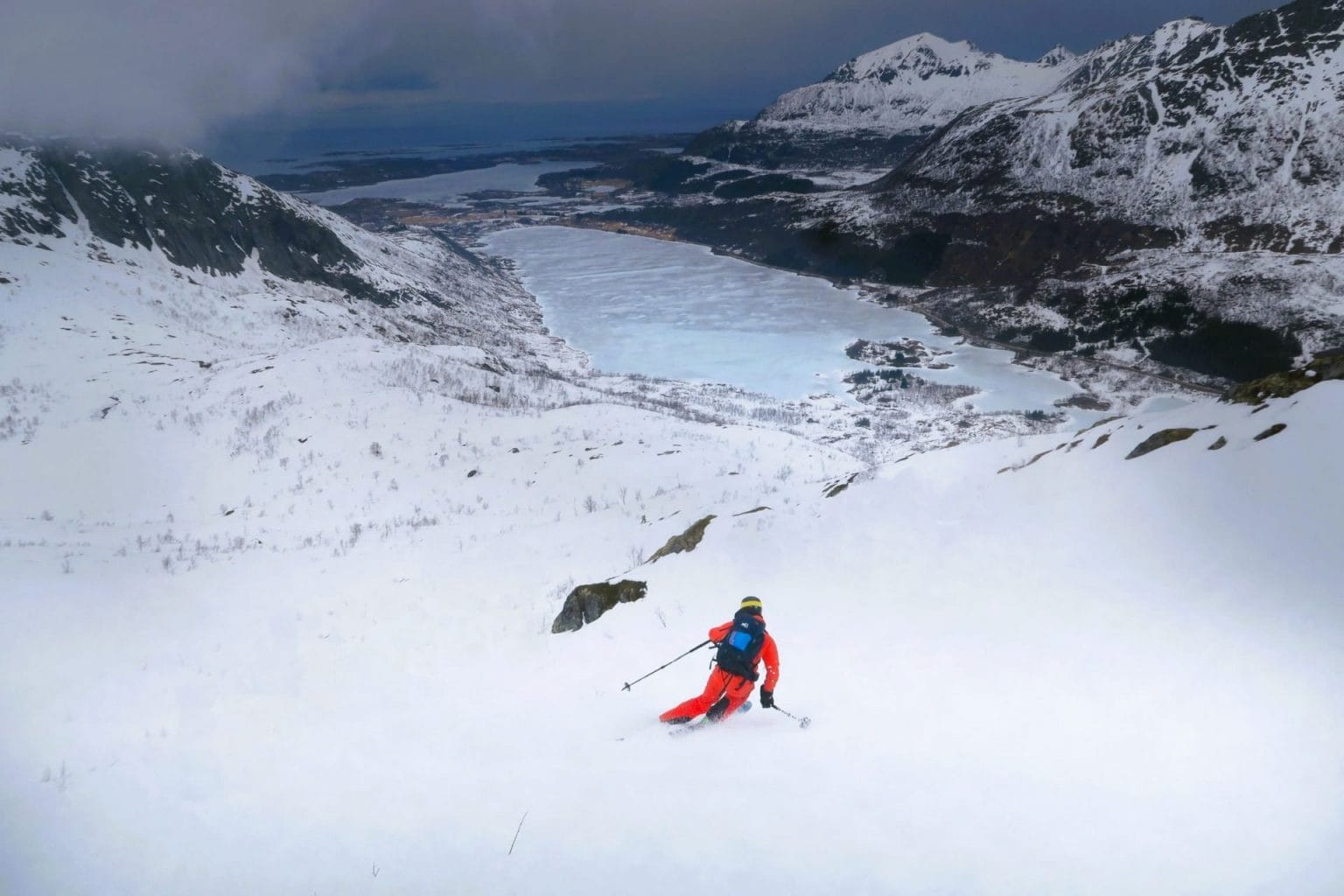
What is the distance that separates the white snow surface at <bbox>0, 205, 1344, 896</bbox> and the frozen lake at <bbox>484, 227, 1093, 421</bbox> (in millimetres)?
50928

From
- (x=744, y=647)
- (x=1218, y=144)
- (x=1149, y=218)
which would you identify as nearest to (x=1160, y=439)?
(x=744, y=647)

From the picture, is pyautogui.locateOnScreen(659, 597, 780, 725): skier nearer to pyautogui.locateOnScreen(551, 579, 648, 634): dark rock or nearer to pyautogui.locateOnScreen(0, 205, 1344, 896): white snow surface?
pyautogui.locateOnScreen(0, 205, 1344, 896): white snow surface

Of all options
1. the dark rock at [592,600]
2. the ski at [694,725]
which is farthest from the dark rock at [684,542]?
the ski at [694,725]

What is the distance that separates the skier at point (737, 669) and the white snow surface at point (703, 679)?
269 mm

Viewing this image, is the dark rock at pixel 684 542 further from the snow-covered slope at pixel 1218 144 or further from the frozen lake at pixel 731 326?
the snow-covered slope at pixel 1218 144

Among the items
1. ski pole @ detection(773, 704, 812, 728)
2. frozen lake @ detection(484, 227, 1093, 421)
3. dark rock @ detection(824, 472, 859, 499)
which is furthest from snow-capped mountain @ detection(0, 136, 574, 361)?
ski pole @ detection(773, 704, 812, 728)

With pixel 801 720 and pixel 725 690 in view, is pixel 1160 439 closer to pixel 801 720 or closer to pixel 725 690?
pixel 801 720

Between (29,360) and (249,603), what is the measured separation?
28.2m

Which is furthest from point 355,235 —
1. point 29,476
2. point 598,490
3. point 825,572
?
point 825,572

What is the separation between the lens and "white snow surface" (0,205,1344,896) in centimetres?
527

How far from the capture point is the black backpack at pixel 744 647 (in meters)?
7.50

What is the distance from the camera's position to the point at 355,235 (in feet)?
317

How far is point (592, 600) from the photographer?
11.9 metres

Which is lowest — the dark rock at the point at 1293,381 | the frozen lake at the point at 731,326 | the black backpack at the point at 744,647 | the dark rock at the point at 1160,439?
the frozen lake at the point at 731,326
